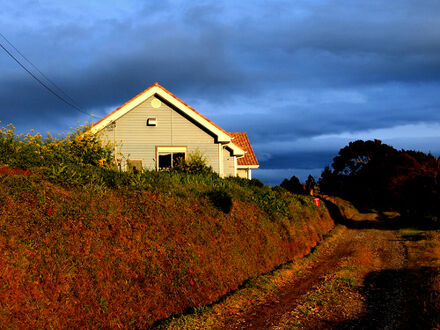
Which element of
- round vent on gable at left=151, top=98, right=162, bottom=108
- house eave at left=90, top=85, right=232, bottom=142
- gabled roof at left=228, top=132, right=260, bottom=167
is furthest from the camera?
gabled roof at left=228, top=132, right=260, bottom=167

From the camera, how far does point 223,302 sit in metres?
9.43

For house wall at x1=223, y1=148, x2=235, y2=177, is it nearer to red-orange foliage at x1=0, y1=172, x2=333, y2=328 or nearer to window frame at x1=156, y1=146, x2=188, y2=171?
window frame at x1=156, y1=146, x2=188, y2=171

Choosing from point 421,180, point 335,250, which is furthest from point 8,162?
point 421,180

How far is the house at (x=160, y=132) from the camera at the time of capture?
2402cm

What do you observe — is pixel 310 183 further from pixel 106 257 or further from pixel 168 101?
pixel 106 257

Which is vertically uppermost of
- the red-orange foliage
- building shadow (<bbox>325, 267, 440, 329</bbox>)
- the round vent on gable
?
the round vent on gable

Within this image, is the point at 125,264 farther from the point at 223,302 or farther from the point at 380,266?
the point at 380,266

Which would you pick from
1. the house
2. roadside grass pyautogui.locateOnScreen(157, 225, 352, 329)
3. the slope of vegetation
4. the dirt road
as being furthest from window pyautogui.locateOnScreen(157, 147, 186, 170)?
the dirt road

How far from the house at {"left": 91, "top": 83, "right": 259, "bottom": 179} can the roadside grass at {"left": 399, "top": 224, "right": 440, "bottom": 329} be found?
12613mm

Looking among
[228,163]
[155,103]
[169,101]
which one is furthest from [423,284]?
[228,163]

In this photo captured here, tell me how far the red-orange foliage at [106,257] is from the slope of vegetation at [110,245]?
0.8 inches

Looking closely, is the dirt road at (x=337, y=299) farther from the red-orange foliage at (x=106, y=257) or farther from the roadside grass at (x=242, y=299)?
the red-orange foliage at (x=106, y=257)

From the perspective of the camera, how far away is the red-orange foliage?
703 cm

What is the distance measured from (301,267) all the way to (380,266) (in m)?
3.14
